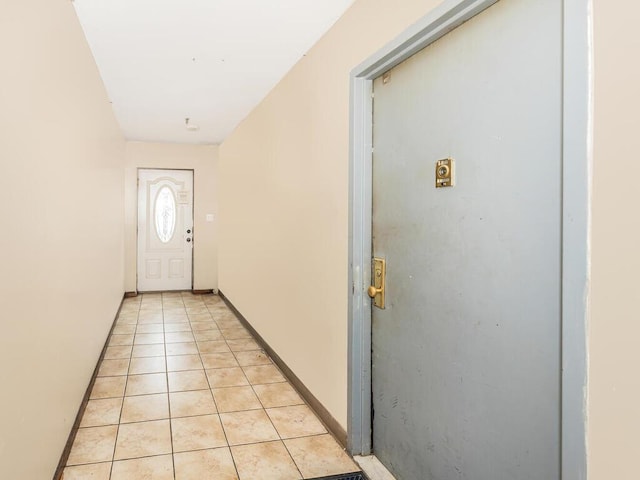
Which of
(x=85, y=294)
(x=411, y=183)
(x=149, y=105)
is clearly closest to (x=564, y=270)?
(x=411, y=183)

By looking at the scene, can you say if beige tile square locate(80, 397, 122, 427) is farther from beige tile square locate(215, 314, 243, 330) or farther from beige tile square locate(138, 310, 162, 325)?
beige tile square locate(138, 310, 162, 325)

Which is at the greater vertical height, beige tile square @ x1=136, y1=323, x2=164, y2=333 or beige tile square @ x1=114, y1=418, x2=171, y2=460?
beige tile square @ x1=136, y1=323, x2=164, y2=333

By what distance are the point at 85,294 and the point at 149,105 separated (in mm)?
2681

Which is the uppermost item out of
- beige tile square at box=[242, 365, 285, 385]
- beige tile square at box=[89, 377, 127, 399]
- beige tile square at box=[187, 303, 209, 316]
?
beige tile square at box=[187, 303, 209, 316]

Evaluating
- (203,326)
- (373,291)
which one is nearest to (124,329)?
(203,326)

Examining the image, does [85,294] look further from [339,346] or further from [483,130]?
[483,130]

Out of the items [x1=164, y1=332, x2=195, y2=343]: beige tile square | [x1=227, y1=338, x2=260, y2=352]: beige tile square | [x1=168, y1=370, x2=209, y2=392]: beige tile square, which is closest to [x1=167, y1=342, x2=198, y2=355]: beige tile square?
[x1=164, y1=332, x2=195, y2=343]: beige tile square

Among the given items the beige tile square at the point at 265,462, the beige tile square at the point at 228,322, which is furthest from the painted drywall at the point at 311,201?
the beige tile square at the point at 228,322

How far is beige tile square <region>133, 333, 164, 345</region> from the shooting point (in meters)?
4.70

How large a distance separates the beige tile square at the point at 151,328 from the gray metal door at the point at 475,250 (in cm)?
366

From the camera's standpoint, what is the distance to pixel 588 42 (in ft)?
3.72

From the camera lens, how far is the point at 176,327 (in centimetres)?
535

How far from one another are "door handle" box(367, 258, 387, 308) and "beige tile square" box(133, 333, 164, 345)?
3202mm

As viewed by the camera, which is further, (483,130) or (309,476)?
(309,476)
